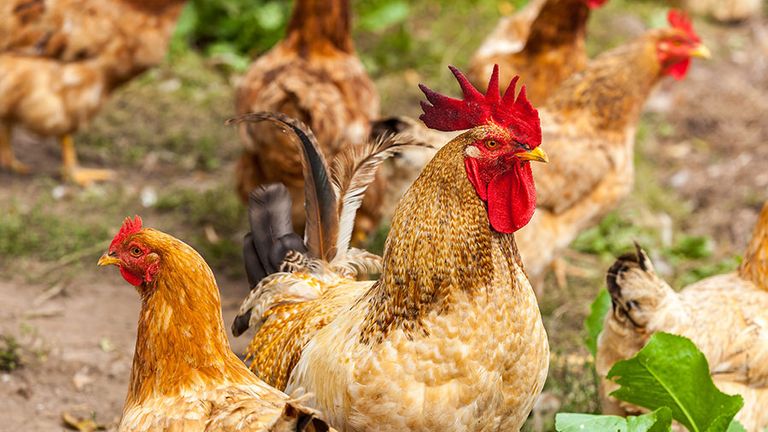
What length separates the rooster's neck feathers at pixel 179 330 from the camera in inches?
123

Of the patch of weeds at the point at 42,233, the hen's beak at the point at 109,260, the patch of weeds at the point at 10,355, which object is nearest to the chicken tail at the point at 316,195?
the hen's beak at the point at 109,260

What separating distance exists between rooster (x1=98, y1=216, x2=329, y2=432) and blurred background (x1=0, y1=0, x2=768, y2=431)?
4.31 feet

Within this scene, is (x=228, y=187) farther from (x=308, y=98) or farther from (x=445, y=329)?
(x=445, y=329)

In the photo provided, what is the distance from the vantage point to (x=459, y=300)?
3.04 metres

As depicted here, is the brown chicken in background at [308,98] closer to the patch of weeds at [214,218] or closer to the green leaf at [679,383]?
the patch of weeds at [214,218]

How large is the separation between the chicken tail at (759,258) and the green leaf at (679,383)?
2.81 feet

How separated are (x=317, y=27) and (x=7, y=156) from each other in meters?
2.81

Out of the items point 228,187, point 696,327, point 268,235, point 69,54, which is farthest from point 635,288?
point 69,54

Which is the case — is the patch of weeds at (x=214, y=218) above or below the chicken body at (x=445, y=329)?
above

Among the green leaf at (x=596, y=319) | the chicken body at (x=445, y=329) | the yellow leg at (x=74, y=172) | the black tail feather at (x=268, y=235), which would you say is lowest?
the green leaf at (x=596, y=319)

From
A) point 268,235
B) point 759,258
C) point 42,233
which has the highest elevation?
point 42,233

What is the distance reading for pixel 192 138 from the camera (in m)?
8.01

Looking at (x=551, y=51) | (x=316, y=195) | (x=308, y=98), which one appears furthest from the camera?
(x=551, y=51)

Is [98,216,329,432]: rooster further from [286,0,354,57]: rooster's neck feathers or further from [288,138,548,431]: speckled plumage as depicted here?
[286,0,354,57]: rooster's neck feathers
